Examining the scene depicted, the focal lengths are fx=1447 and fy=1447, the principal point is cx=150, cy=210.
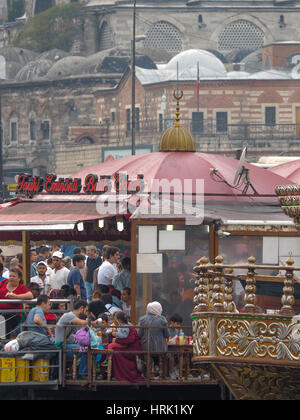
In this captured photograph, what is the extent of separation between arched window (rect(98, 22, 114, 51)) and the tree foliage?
5.24ft

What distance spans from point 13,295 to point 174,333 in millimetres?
1981

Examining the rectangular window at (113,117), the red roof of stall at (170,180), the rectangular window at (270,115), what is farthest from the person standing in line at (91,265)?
the rectangular window at (113,117)

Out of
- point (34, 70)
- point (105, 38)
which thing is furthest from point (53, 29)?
point (34, 70)

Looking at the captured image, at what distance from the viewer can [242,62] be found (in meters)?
99.9

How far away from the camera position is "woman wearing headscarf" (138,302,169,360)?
1662 centimetres

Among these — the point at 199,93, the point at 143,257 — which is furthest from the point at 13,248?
the point at 199,93

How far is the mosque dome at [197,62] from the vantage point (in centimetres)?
8756

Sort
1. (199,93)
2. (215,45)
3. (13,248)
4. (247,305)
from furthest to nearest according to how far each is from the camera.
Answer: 1. (215,45)
2. (199,93)
3. (13,248)
4. (247,305)

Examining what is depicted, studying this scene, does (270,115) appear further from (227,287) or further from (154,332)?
(227,287)

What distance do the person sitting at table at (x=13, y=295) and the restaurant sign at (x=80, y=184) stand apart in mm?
2579

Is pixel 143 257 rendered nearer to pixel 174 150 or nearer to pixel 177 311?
pixel 177 311

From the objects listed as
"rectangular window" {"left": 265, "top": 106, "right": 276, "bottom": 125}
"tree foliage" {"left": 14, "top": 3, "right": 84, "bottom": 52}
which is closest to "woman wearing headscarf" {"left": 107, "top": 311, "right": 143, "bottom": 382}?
"rectangular window" {"left": 265, "top": 106, "right": 276, "bottom": 125}

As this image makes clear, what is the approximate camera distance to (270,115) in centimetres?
8456
